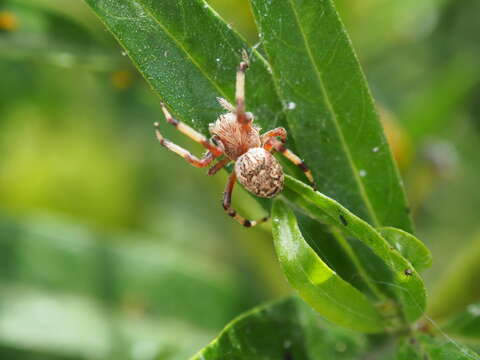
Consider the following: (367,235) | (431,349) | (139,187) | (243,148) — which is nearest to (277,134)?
(243,148)

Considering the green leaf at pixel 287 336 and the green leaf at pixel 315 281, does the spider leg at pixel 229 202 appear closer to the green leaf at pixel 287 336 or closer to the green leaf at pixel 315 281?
the green leaf at pixel 287 336

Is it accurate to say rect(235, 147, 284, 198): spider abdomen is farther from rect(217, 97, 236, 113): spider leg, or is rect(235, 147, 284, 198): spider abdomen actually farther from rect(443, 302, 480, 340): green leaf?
rect(443, 302, 480, 340): green leaf

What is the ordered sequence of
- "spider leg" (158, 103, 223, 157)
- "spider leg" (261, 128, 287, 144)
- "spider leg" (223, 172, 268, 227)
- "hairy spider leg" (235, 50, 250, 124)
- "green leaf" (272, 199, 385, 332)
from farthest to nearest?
"spider leg" (223, 172, 268, 227) < "spider leg" (158, 103, 223, 157) < "spider leg" (261, 128, 287, 144) < "hairy spider leg" (235, 50, 250, 124) < "green leaf" (272, 199, 385, 332)

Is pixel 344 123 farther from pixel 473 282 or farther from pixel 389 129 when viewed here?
pixel 473 282

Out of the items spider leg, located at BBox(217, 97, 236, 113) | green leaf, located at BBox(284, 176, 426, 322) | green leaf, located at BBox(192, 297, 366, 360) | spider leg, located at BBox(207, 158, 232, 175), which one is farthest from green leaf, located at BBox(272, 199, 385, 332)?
spider leg, located at BBox(207, 158, 232, 175)

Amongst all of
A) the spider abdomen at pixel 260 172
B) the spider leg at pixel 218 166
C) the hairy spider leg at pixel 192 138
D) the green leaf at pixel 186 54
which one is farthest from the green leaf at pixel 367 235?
the spider leg at pixel 218 166

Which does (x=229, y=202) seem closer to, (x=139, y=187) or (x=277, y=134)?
(x=277, y=134)
